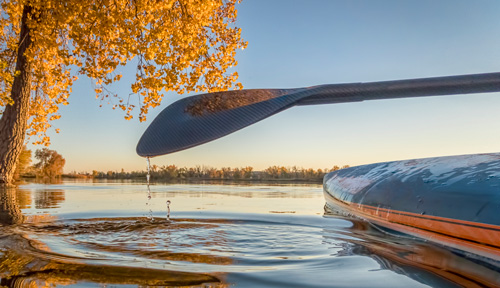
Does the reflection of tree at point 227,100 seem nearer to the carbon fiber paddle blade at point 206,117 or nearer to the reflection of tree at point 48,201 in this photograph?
the carbon fiber paddle blade at point 206,117

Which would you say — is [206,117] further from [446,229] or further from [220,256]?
[446,229]

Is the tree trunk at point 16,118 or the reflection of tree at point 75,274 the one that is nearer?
the reflection of tree at point 75,274

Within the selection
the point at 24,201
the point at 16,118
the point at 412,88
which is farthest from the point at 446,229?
the point at 16,118

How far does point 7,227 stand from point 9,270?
5.35 ft

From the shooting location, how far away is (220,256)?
230 centimetres

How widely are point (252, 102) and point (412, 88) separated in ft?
3.46

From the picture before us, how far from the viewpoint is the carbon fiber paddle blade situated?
286 centimetres

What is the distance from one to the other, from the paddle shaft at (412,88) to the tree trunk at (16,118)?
778cm

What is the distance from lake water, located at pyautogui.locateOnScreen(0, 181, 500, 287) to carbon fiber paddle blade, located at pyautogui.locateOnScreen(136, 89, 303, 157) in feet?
2.15

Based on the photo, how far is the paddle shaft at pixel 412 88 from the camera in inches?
109

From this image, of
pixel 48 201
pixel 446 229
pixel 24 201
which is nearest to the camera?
pixel 446 229

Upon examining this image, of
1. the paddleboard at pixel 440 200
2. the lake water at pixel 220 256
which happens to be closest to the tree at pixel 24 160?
the lake water at pixel 220 256

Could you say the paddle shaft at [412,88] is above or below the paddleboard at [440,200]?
above

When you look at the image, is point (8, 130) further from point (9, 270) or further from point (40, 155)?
point (40, 155)
